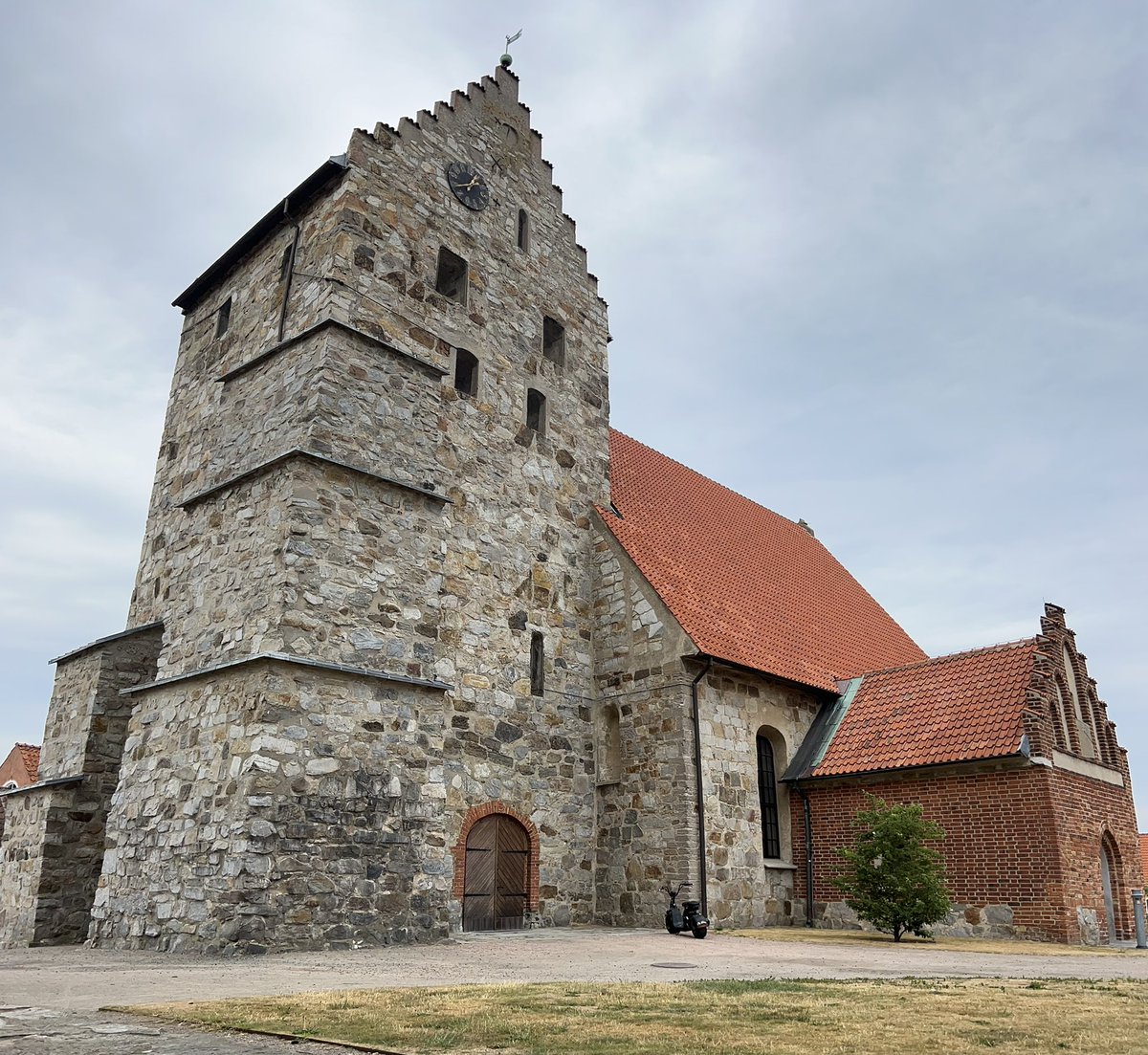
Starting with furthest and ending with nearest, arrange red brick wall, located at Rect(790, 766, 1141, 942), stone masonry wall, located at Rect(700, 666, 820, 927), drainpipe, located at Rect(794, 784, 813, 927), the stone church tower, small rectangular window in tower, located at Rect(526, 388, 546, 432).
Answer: small rectangular window in tower, located at Rect(526, 388, 546, 432), drainpipe, located at Rect(794, 784, 813, 927), stone masonry wall, located at Rect(700, 666, 820, 927), red brick wall, located at Rect(790, 766, 1141, 942), the stone church tower

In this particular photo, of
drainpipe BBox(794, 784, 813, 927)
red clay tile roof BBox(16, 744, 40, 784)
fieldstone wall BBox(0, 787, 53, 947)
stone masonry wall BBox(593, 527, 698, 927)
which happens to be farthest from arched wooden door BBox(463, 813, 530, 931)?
red clay tile roof BBox(16, 744, 40, 784)

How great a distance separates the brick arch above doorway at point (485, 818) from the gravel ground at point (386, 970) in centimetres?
96

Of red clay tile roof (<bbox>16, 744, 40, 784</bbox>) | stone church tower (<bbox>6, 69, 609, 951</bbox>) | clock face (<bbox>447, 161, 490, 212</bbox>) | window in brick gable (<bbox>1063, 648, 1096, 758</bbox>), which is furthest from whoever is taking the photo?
red clay tile roof (<bbox>16, 744, 40, 784</bbox>)

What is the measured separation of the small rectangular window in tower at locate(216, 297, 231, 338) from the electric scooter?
12.1 metres

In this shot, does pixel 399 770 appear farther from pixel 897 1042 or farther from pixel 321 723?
pixel 897 1042

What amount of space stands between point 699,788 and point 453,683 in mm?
4298

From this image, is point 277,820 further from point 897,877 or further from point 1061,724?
point 1061,724

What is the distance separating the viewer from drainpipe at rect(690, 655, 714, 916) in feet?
48.8

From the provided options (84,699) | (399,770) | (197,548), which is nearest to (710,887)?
(399,770)

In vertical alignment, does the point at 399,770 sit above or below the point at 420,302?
below

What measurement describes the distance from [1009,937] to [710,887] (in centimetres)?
448

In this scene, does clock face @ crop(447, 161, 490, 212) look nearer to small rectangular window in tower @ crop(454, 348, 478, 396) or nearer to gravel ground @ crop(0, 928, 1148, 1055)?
small rectangular window in tower @ crop(454, 348, 478, 396)

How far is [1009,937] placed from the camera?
1452 cm

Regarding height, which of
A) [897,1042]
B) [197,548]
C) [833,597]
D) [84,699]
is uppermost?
[833,597]
